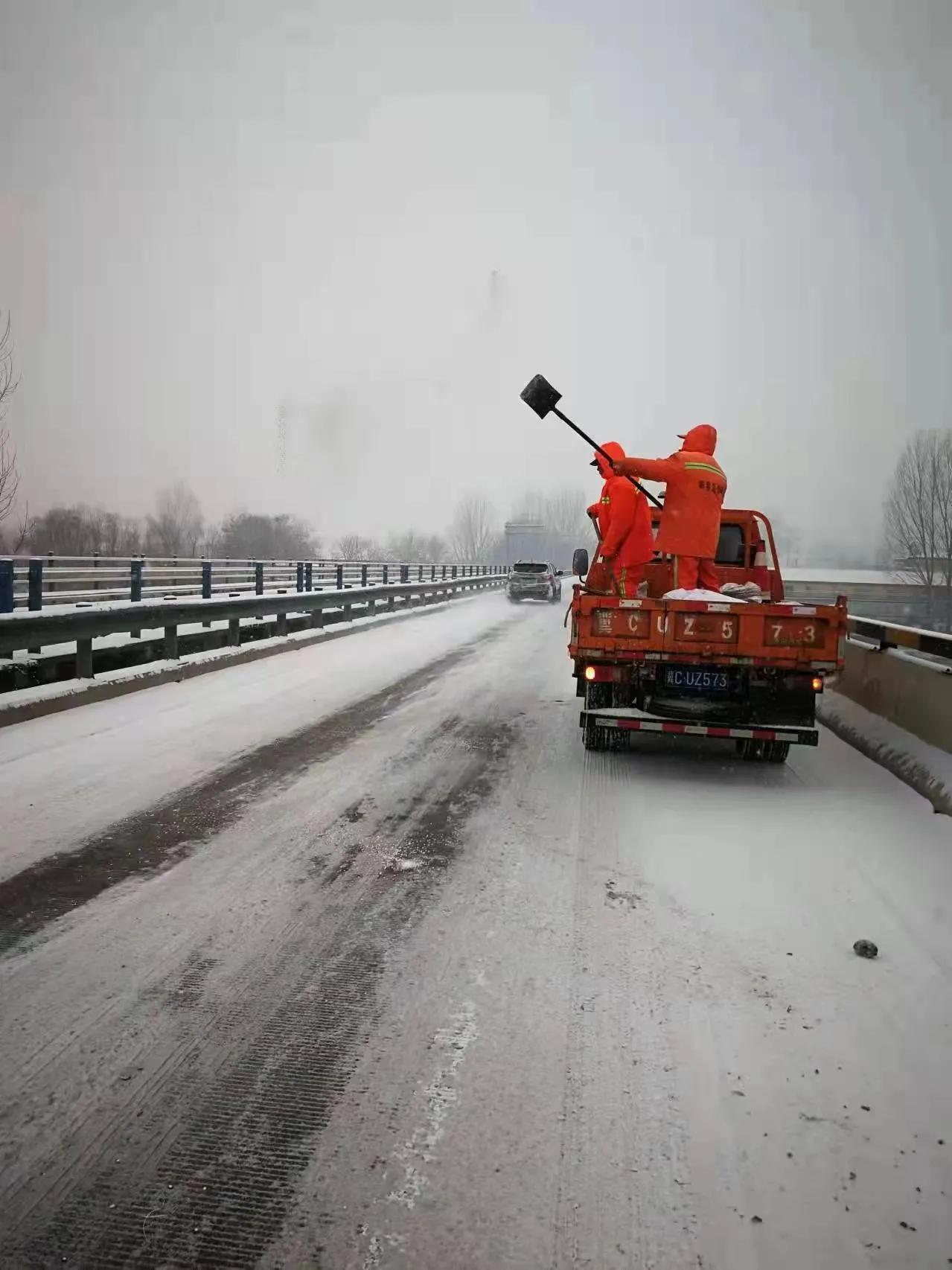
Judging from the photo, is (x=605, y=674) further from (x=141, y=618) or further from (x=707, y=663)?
(x=141, y=618)

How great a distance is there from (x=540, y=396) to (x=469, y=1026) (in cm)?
614

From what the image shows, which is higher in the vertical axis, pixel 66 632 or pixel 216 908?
pixel 66 632


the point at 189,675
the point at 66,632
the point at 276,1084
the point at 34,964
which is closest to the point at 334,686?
the point at 189,675

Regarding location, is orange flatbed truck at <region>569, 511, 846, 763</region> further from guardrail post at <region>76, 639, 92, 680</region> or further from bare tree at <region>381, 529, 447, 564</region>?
bare tree at <region>381, 529, 447, 564</region>

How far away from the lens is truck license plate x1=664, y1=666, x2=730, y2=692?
19.8ft

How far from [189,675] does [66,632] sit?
97.7 inches

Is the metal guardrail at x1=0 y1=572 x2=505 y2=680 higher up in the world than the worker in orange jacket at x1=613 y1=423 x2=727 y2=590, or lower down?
lower down

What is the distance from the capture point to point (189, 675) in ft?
33.9

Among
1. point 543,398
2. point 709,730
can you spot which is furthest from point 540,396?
point 709,730

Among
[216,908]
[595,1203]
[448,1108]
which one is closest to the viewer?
[595,1203]

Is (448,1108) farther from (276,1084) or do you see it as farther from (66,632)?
(66,632)

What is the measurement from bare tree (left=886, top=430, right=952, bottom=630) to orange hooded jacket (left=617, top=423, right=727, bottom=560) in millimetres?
41698

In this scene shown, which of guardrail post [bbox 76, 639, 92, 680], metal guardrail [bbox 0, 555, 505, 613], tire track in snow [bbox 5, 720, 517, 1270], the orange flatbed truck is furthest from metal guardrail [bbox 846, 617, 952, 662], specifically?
metal guardrail [bbox 0, 555, 505, 613]

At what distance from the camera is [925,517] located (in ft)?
148
